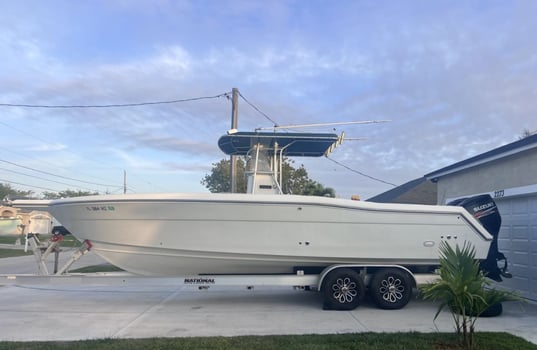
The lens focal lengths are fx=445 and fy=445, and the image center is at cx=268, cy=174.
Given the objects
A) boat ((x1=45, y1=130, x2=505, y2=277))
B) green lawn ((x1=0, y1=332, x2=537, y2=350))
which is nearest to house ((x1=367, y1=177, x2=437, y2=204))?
A: boat ((x1=45, y1=130, x2=505, y2=277))

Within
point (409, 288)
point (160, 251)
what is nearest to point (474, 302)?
point (409, 288)

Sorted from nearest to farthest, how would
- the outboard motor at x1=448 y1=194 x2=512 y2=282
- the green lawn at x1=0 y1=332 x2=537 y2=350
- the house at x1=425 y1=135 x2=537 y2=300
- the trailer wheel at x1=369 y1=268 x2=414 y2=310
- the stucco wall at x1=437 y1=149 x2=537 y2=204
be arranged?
1. the green lawn at x1=0 y1=332 x2=537 y2=350
2. the trailer wheel at x1=369 y1=268 x2=414 y2=310
3. the outboard motor at x1=448 y1=194 x2=512 y2=282
4. the house at x1=425 y1=135 x2=537 y2=300
5. the stucco wall at x1=437 y1=149 x2=537 y2=204

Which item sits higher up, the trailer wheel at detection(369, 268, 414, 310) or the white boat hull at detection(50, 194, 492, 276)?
the white boat hull at detection(50, 194, 492, 276)

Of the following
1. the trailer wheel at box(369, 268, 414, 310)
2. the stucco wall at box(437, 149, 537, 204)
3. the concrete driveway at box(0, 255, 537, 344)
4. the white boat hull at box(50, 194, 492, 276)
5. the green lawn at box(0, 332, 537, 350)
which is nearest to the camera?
the green lawn at box(0, 332, 537, 350)

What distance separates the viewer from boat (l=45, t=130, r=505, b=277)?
748cm

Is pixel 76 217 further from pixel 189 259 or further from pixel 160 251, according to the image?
pixel 189 259

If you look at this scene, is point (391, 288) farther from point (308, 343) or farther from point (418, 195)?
point (418, 195)

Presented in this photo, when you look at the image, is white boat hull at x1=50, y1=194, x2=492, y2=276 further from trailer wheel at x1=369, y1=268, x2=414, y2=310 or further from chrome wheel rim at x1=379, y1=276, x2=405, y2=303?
chrome wheel rim at x1=379, y1=276, x2=405, y2=303

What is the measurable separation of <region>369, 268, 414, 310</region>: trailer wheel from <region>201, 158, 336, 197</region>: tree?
1.90 metres

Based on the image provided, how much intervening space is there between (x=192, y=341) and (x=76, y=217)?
364 centimetres

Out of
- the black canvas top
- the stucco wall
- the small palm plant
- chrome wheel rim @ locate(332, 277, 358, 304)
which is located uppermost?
the black canvas top

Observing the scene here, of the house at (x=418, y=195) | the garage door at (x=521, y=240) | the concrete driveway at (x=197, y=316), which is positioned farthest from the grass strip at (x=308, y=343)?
the house at (x=418, y=195)

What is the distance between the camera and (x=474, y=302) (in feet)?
16.6

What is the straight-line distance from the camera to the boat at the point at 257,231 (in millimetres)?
7484
